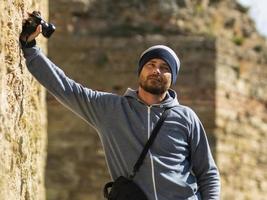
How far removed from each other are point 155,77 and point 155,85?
0.03 m

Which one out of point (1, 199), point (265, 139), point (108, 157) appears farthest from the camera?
point (265, 139)

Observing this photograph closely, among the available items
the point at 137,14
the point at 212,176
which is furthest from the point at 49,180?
the point at 212,176

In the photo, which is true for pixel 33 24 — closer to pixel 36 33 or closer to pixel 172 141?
pixel 36 33

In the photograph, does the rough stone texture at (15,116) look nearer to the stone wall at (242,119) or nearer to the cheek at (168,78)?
the cheek at (168,78)

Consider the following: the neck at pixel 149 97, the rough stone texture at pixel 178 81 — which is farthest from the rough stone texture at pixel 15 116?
the rough stone texture at pixel 178 81

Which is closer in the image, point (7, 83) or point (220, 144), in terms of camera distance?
point (7, 83)

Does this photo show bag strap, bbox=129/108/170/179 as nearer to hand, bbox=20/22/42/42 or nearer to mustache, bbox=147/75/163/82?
mustache, bbox=147/75/163/82

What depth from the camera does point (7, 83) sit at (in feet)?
11.9

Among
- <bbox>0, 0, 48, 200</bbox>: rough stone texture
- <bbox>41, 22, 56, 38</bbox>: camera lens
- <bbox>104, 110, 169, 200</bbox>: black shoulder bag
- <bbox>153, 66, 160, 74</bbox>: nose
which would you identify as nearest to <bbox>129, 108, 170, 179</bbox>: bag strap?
<bbox>104, 110, 169, 200</bbox>: black shoulder bag

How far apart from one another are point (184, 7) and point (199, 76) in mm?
1214

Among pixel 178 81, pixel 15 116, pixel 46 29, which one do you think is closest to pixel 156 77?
pixel 46 29

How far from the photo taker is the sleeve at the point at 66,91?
387 cm

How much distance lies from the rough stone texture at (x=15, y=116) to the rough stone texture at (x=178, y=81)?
7.51 meters

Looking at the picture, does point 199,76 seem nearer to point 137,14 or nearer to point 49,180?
point 137,14
